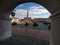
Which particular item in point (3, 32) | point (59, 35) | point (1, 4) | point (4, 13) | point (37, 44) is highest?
point (1, 4)

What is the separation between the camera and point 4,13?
7.12 m

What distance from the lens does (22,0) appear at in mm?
6352

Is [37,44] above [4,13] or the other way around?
the other way around

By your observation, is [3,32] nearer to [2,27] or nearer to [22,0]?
[2,27]

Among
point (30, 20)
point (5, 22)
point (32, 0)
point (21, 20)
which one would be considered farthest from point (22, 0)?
point (21, 20)

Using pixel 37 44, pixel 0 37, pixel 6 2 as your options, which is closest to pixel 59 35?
pixel 37 44

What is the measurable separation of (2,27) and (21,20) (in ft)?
65.8

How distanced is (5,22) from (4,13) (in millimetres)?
671

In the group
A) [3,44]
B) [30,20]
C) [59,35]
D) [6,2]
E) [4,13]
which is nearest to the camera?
[59,35]

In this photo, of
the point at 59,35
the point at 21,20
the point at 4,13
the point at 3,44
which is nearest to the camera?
the point at 59,35

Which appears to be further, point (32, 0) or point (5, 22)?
point (5, 22)

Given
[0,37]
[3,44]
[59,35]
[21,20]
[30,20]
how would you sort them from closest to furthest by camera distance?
[59,35] → [3,44] → [0,37] → [30,20] → [21,20]

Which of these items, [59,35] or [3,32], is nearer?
[59,35]

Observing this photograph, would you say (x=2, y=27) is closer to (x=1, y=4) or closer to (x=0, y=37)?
(x=0, y=37)
